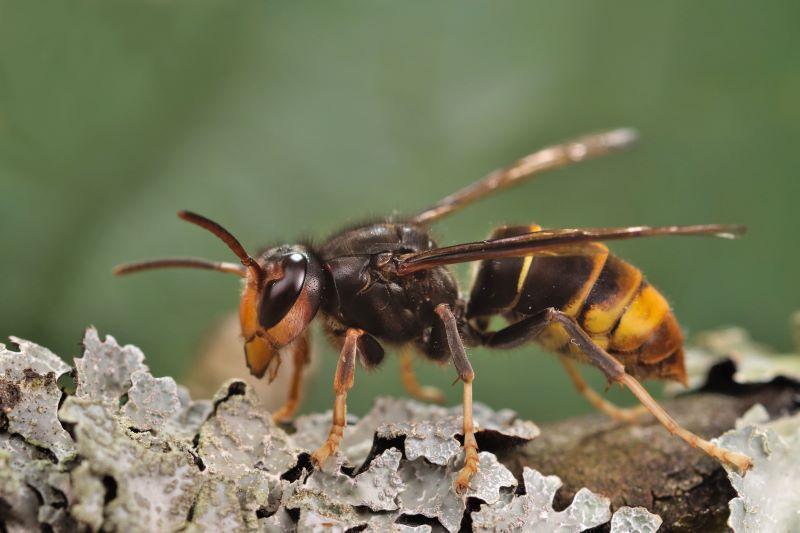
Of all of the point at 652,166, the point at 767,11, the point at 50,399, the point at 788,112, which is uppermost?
the point at 767,11

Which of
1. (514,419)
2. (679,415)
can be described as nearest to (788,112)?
(679,415)

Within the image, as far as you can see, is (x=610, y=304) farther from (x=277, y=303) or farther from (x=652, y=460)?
(x=277, y=303)

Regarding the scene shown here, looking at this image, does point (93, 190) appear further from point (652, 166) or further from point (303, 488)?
point (652, 166)

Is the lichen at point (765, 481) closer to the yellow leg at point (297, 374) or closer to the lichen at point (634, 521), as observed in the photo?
the lichen at point (634, 521)

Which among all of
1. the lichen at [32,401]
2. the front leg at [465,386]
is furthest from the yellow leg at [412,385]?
the lichen at [32,401]

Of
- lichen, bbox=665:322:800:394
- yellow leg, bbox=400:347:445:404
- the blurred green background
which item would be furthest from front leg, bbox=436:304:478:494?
the blurred green background

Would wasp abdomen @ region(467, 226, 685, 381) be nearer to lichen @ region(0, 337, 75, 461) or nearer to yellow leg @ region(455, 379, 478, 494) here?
yellow leg @ region(455, 379, 478, 494)
